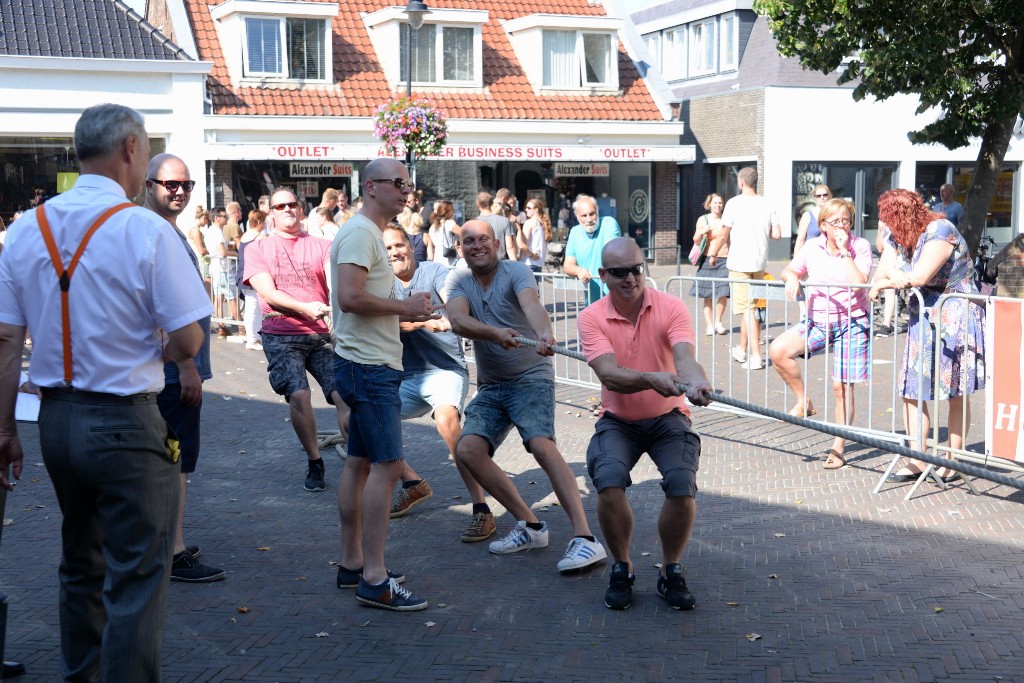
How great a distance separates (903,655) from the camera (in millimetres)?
4645

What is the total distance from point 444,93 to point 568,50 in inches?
142

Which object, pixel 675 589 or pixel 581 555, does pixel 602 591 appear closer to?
pixel 581 555

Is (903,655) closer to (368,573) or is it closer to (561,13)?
(368,573)

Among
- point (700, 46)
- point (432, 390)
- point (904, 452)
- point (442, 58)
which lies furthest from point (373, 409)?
point (700, 46)

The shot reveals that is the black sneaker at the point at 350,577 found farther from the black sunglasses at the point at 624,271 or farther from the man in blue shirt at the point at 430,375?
the black sunglasses at the point at 624,271

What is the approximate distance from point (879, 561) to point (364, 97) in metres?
21.9

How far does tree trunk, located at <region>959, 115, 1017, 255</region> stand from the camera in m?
14.8

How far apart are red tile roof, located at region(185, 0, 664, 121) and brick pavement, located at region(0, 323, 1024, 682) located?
716 inches

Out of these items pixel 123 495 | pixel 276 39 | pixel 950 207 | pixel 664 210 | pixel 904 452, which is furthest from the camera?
pixel 664 210

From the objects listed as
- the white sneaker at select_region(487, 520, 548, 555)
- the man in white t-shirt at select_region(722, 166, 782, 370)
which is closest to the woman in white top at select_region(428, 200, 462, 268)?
the man in white t-shirt at select_region(722, 166, 782, 370)

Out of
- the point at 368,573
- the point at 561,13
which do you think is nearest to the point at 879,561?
the point at 368,573

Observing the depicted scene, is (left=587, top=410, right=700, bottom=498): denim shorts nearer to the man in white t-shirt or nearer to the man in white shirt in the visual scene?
the man in white shirt

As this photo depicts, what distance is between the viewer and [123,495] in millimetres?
3635

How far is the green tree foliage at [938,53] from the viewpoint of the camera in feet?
45.1
